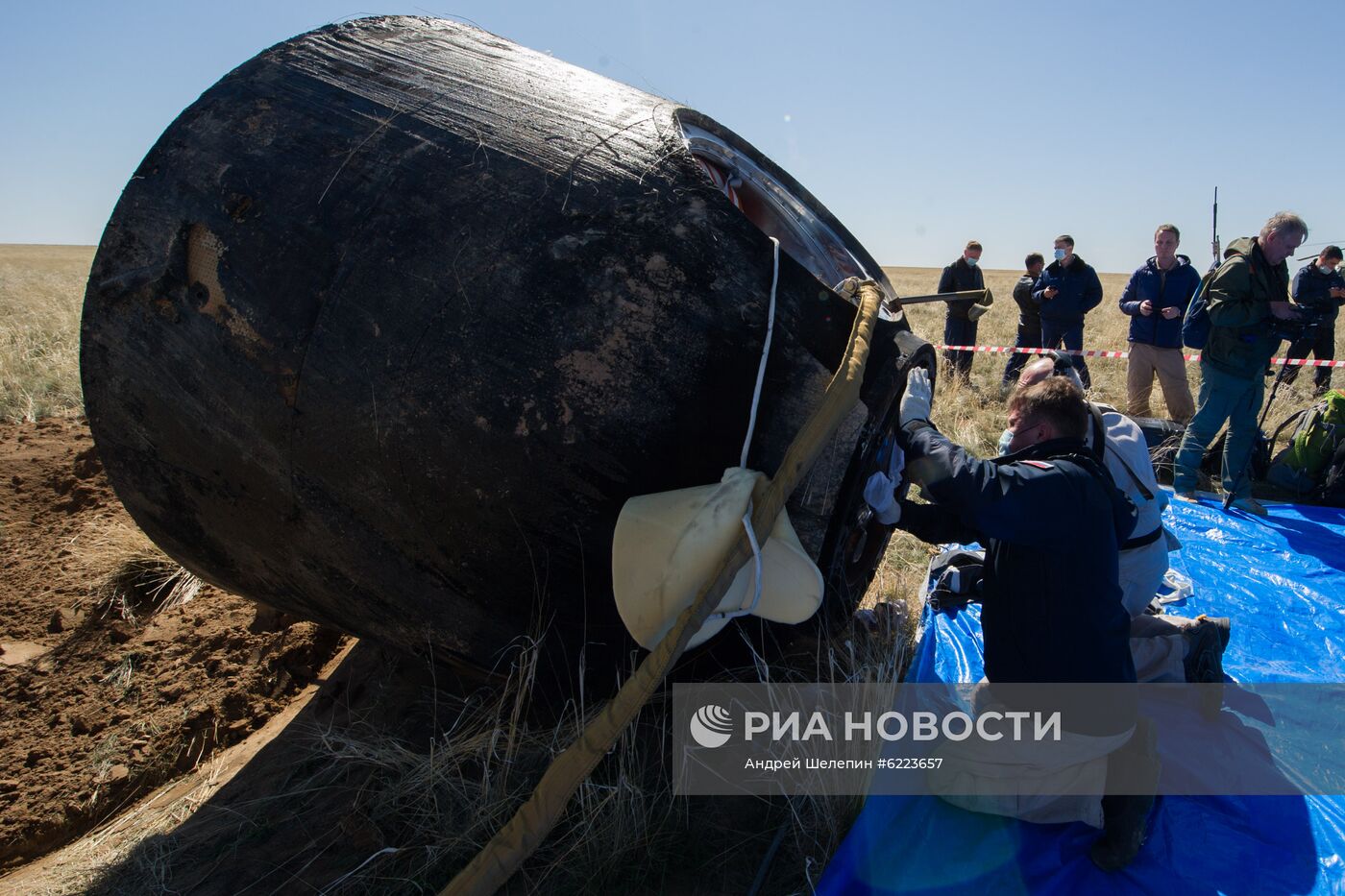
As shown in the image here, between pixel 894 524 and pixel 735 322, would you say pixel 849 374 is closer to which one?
pixel 735 322

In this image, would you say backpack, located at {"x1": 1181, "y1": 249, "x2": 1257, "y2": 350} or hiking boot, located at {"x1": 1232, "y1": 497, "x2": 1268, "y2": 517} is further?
backpack, located at {"x1": 1181, "y1": 249, "x2": 1257, "y2": 350}

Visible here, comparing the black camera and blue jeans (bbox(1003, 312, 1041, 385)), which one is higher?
the black camera

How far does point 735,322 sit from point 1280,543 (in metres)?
4.23

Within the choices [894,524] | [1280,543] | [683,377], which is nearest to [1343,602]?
[1280,543]

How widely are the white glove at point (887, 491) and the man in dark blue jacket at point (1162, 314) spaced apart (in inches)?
230

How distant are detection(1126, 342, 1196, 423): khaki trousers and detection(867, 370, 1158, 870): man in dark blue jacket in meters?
6.04

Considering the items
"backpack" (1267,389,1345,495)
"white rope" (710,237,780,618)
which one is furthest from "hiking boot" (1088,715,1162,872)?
"backpack" (1267,389,1345,495)

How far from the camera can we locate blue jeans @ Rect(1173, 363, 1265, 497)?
18.2 feet

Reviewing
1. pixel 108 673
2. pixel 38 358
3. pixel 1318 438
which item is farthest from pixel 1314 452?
pixel 38 358

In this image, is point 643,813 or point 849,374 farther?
point 643,813

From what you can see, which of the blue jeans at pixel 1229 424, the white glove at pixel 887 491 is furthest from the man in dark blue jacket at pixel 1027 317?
the white glove at pixel 887 491

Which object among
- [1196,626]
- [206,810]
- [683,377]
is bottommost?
[206,810]

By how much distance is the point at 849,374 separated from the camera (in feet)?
7.70

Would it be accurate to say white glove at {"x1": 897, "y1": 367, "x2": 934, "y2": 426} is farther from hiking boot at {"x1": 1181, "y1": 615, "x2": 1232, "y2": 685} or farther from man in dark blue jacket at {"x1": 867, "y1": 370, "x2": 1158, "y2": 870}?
hiking boot at {"x1": 1181, "y1": 615, "x2": 1232, "y2": 685}
